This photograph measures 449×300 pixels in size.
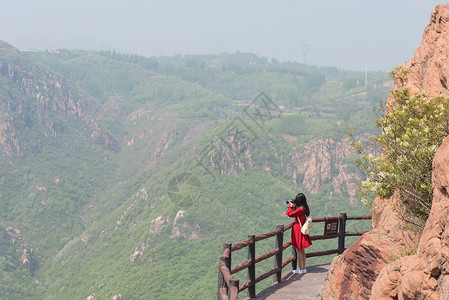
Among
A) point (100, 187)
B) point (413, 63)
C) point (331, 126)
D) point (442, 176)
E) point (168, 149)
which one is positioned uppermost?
point (413, 63)

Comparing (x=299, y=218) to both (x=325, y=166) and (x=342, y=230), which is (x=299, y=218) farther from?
(x=325, y=166)

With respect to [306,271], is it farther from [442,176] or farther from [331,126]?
[331,126]

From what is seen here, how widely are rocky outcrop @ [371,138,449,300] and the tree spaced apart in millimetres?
1038

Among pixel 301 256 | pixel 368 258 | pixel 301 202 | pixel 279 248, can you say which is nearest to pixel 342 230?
pixel 301 256

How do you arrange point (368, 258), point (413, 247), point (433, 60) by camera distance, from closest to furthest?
point (413, 247) < point (368, 258) < point (433, 60)

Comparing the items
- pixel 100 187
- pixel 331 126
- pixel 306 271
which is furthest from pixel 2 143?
pixel 306 271

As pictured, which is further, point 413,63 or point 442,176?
point 413,63

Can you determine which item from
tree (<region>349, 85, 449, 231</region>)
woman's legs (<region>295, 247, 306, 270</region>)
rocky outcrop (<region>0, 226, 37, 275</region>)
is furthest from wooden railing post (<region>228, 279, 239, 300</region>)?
rocky outcrop (<region>0, 226, 37, 275</region>)

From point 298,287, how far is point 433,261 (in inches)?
223

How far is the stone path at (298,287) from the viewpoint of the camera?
34.8 ft

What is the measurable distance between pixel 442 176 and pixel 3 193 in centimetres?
14509

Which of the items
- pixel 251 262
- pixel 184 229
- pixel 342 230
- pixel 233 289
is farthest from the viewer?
pixel 184 229

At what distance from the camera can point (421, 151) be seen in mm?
7645

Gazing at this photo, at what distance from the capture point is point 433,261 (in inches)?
235
